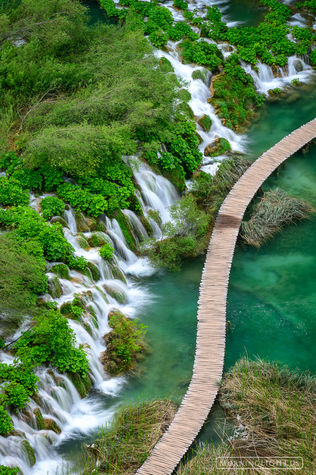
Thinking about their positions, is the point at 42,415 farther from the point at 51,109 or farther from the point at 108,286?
the point at 51,109

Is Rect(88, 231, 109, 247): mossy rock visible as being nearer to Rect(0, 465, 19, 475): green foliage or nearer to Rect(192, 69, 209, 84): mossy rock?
Rect(0, 465, 19, 475): green foliage

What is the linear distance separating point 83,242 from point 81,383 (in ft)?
13.2

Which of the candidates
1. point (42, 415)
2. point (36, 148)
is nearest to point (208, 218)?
point (36, 148)

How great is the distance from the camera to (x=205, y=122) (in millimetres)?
23281

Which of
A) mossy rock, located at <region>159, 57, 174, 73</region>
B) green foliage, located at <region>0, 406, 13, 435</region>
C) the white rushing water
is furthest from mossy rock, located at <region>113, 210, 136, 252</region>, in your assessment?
green foliage, located at <region>0, 406, 13, 435</region>

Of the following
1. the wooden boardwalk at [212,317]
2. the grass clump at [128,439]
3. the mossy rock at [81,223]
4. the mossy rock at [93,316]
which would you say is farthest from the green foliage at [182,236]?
the grass clump at [128,439]

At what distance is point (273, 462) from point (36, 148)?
969cm

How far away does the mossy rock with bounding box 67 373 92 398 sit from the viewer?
14.4 metres

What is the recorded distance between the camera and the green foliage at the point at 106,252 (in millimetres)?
16906

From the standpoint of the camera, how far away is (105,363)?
15211 mm

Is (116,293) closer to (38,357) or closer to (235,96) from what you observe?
(38,357)

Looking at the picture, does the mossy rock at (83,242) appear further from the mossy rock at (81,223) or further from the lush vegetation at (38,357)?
the lush vegetation at (38,357)

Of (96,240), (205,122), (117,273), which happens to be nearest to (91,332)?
(117,273)

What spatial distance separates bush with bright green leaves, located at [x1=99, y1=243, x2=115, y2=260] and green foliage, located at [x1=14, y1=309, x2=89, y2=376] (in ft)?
9.23
